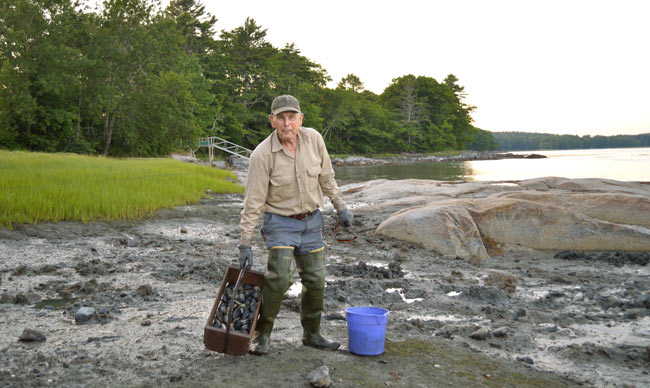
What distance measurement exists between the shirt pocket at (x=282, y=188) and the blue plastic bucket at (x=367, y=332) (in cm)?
108

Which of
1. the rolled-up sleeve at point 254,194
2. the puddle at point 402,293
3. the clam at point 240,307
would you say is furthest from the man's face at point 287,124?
the puddle at point 402,293

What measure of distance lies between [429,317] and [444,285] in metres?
1.18

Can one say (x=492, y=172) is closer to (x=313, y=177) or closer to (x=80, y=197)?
(x=80, y=197)

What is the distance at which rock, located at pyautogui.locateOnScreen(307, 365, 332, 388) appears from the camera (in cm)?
330

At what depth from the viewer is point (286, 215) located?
3.97 meters

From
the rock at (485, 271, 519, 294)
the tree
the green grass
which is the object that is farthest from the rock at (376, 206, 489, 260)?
the tree

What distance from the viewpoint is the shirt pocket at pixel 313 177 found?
13.3 feet

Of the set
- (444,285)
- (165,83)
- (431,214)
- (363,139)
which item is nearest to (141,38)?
(165,83)

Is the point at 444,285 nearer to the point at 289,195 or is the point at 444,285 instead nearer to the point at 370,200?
the point at 289,195

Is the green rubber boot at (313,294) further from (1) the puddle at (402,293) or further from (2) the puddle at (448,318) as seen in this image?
(1) the puddle at (402,293)

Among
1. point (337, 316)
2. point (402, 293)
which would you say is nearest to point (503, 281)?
point (402, 293)

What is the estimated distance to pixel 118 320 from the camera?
4.59m

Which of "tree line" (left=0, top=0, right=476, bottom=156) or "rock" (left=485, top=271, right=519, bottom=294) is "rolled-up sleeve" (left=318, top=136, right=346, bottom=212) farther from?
"tree line" (left=0, top=0, right=476, bottom=156)

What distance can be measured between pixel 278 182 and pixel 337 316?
1808mm
